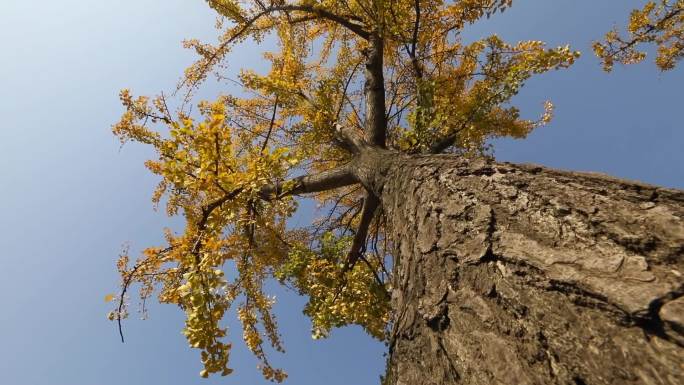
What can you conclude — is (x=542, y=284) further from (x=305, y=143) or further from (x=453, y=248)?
(x=305, y=143)

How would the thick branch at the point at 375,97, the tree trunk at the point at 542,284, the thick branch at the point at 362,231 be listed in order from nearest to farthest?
the tree trunk at the point at 542,284 < the thick branch at the point at 362,231 < the thick branch at the point at 375,97

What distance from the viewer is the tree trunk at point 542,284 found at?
1.04 m

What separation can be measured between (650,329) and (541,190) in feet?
2.77

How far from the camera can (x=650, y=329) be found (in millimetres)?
999

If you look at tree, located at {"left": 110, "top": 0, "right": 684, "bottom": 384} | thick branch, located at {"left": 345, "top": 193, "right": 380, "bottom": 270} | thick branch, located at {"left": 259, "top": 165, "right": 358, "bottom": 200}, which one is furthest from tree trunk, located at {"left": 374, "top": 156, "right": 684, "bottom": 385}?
thick branch, located at {"left": 345, "top": 193, "right": 380, "bottom": 270}

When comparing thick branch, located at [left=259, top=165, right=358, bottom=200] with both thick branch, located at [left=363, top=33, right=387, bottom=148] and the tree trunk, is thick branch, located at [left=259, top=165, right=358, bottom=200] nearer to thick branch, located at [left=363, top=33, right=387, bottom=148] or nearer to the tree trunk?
thick branch, located at [left=363, top=33, right=387, bottom=148]

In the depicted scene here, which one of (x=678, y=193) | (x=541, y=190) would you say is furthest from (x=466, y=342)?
(x=678, y=193)

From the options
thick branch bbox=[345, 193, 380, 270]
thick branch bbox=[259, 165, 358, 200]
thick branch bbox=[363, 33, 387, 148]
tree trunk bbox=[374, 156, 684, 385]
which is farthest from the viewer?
thick branch bbox=[363, 33, 387, 148]

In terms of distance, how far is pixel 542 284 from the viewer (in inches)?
52.7

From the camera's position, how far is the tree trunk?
1.04 metres

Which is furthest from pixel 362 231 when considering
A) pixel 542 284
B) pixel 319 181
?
pixel 542 284

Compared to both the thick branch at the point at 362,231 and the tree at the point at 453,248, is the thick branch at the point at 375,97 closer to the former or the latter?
the tree at the point at 453,248

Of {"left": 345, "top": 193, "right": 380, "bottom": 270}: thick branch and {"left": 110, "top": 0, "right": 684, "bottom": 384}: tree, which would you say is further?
{"left": 345, "top": 193, "right": 380, "bottom": 270}: thick branch

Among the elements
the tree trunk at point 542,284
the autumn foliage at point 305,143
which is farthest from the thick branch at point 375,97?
the tree trunk at point 542,284
